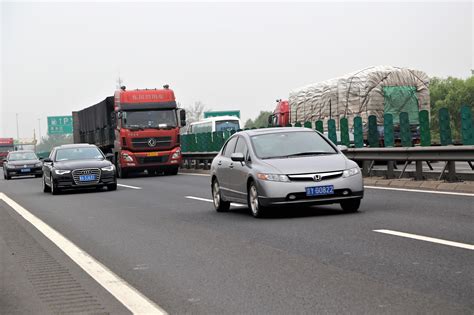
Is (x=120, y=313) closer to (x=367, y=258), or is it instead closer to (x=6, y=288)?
(x=6, y=288)

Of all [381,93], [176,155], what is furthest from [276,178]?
Result: [176,155]

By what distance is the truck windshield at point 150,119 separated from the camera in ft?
111

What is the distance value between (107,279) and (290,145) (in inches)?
254

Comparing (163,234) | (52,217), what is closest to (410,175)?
(52,217)

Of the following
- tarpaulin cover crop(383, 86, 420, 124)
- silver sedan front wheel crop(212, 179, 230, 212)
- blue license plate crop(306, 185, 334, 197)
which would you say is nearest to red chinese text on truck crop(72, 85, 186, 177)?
tarpaulin cover crop(383, 86, 420, 124)

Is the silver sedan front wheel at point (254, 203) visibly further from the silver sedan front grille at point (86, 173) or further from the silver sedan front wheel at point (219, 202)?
the silver sedan front grille at point (86, 173)

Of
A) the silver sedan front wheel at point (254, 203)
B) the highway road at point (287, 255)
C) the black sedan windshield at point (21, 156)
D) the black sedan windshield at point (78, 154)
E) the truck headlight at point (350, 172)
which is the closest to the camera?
the highway road at point (287, 255)

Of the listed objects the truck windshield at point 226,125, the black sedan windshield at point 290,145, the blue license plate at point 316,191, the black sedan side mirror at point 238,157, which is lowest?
the blue license plate at point 316,191

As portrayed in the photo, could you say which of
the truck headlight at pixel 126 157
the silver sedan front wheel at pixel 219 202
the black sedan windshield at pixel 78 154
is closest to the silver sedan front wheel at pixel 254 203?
the silver sedan front wheel at pixel 219 202

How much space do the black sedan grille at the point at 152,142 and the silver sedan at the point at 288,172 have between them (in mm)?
19534

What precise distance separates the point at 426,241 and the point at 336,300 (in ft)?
10.9

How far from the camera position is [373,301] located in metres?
6.20

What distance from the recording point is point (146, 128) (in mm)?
34094

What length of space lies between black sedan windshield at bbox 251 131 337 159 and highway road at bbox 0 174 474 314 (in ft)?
3.12
